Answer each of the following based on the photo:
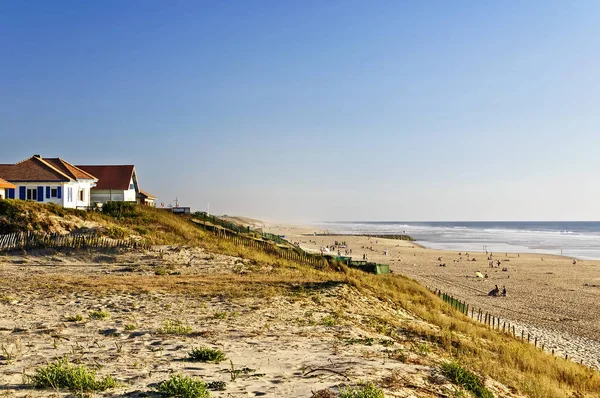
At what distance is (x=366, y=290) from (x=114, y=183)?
39164 mm

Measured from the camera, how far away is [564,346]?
24328 millimetres

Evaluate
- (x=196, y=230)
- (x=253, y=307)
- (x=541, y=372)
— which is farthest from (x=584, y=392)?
(x=196, y=230)

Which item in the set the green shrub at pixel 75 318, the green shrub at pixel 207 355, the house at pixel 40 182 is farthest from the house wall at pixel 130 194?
the green shrub at pixel 207 355

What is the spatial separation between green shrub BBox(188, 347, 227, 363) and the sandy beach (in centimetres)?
1900

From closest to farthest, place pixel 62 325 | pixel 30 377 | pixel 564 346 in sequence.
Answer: pixel 30 377 → pixel 62 325 → pixel 564 346

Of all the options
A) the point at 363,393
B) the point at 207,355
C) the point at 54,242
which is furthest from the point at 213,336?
the point at 54,242

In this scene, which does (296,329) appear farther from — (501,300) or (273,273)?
(501,300)

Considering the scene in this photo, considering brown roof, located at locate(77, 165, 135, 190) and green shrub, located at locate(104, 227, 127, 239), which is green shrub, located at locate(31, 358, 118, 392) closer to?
green shrub, located at locate(104, 227, 127, 239)

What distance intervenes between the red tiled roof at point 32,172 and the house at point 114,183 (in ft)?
24.1

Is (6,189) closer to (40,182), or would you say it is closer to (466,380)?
(40,182)

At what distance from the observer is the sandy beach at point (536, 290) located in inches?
1055

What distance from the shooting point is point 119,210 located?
41031 mm

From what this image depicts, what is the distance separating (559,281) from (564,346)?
1150 inches

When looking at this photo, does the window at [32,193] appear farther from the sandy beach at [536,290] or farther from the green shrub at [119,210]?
the sandy beach at [536,290]
